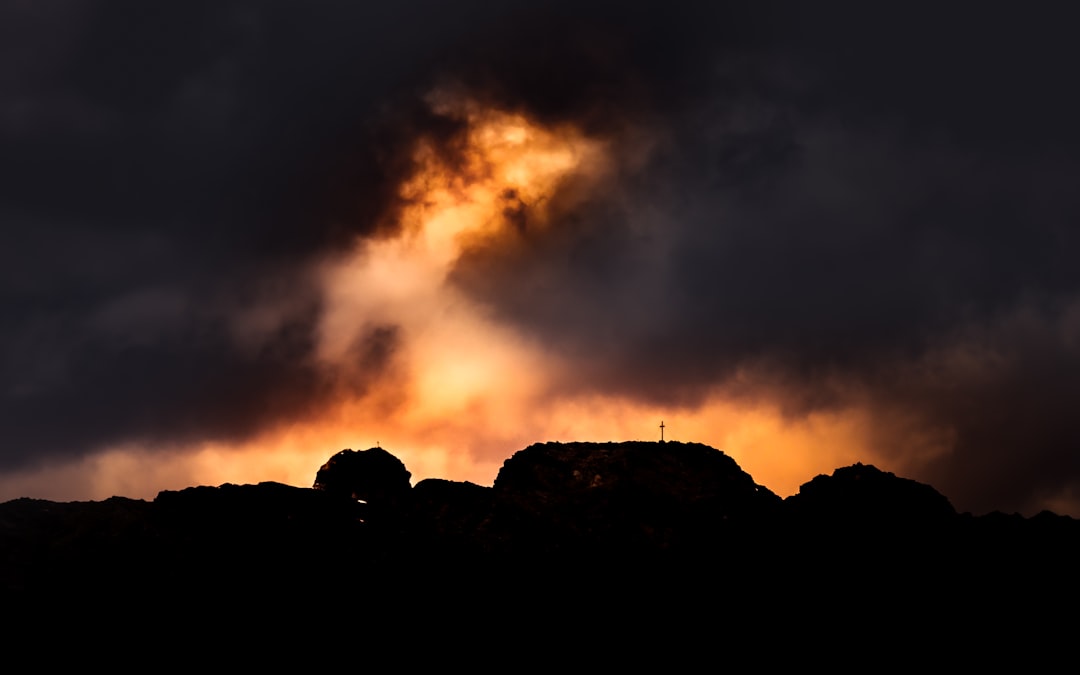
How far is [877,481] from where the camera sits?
128125 millimetres

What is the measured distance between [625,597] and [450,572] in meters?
21.0

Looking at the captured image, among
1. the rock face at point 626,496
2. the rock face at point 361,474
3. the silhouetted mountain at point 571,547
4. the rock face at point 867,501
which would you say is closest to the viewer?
the silhouetted mountain at point 571,547

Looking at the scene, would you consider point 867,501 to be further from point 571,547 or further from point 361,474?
point 361,474

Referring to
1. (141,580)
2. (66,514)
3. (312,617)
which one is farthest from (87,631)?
(312,617)

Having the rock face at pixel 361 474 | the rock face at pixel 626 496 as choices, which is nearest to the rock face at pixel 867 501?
the rock face at pixel 626 496

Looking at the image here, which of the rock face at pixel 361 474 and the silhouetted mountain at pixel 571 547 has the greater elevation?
the rock face at pixel 361 474

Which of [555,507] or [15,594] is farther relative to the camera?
[555,507]

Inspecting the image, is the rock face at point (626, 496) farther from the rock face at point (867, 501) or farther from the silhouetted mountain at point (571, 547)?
the rock face at point (867, 501)

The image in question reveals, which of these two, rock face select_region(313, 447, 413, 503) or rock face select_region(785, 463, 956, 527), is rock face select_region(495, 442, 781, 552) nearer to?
rock face select_region(785, 463, 956, 527)

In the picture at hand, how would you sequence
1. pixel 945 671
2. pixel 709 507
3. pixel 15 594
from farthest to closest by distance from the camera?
pixel 709 507, pixel 945 671, pixel 15 594

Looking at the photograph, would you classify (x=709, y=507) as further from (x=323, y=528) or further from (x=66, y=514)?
(x=66, y=514)

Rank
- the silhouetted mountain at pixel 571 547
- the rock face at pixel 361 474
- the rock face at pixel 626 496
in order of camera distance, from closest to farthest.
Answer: the silhouetted mountain at pixel 571 547, the rock face at pixel 626 496, the rock face at pixel 361 474

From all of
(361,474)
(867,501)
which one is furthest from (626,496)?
(361,474)

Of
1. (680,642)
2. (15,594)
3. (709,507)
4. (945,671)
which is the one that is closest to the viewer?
(15,594)
